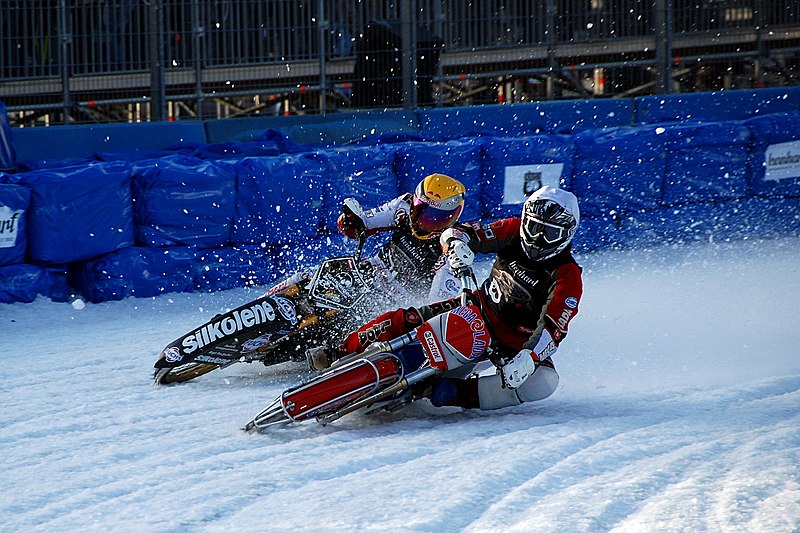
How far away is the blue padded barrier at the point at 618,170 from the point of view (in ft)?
33.4

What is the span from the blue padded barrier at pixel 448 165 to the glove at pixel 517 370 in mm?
4654

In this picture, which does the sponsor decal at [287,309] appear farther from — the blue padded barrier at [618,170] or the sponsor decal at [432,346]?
the blue padded barrier at [618,170]

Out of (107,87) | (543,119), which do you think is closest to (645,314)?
(543,119)

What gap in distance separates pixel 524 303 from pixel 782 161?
6.88 m

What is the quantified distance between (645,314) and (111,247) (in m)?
4.36

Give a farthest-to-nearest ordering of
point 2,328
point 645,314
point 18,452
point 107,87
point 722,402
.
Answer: point 107,87, point 645,314, point 2,328, point 722,402, point 18,452

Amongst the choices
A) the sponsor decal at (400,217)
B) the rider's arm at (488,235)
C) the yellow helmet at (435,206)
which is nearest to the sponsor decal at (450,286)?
the rider's arm at (488,235)

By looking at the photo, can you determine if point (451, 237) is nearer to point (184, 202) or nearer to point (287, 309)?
point (287, 309)

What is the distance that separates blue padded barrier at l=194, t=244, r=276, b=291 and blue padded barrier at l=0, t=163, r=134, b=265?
26.8 inches

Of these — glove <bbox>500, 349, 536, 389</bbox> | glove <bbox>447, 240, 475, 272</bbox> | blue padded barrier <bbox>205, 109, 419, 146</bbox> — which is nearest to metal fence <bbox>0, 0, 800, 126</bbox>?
blue padded barrier <bbox>205, 109, 419, 146</bbox>

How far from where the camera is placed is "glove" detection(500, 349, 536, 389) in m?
4.82

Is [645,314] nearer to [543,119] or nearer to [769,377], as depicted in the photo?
[769,377]

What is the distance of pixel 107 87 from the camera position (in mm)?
10133

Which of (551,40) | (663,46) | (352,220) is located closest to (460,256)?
(352,220)
